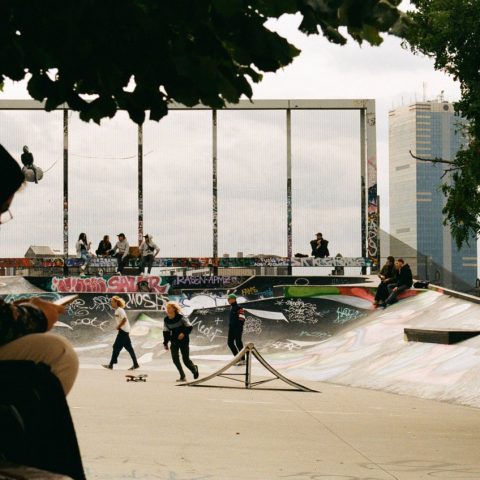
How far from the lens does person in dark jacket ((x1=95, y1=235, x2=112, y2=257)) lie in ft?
100

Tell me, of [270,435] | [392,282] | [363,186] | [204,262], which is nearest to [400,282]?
[392,282]

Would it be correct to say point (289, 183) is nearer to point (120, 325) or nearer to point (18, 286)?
point (18, 286)

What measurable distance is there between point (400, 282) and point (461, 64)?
621 centimetres

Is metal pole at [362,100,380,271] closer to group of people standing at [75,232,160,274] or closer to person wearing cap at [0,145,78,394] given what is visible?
group of people standing at [75,232,160,274]

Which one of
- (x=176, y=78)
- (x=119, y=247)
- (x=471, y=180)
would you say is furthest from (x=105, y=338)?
(x=176, y=78)

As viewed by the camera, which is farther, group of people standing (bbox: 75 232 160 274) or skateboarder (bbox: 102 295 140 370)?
group of people standing (bbox: 75 232 160 274)

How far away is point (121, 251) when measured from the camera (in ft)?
99.0

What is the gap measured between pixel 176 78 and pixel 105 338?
21.2 meters

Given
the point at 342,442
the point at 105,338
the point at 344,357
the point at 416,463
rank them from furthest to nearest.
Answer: the point at 105,338 → the point at 344,357 → the point at 342,442 → the point at 416,463

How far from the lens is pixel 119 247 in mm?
30203

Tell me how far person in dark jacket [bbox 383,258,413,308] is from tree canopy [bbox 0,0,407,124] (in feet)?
68.4

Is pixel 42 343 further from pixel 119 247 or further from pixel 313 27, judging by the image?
pixel 119 247

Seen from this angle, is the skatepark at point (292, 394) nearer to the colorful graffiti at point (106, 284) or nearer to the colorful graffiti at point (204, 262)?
the colorful graffiti at point (106, 284)

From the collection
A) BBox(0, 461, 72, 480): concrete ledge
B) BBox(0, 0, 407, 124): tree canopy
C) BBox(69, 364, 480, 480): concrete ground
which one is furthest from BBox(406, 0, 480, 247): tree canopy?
BBox(0, 461, 72, 480): concrete ledge
